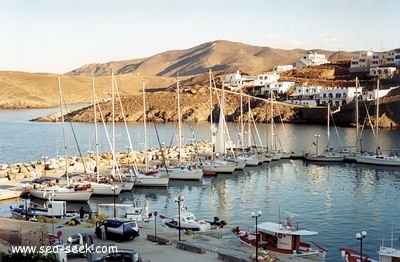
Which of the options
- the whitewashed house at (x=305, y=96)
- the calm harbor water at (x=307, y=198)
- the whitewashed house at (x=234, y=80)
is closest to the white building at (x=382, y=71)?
the whitewashed house at (x=305, y=96)

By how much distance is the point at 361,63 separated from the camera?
14362 centimetres

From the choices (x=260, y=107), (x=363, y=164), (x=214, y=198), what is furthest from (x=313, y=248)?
(x=260, y=107)

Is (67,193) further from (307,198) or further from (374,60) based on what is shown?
(374,60)

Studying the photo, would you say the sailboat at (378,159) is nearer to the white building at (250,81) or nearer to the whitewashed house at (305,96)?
the whitewashed house at (305,96)

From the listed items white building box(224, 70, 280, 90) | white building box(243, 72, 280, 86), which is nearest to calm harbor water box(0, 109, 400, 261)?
white building box(224, 70, 280, 90)

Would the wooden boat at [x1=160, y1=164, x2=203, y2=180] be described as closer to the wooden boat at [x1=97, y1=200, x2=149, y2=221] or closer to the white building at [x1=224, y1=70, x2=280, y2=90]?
the wooden boat at [x1=97, y1=200, x2=149, y2=221]

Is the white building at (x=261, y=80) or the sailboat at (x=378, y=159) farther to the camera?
the white building at (x=261, y=80)

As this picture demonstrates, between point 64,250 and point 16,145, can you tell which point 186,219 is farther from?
point 16,145

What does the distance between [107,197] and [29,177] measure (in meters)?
10.1

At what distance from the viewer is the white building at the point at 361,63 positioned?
14138 cm

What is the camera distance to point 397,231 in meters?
29.2

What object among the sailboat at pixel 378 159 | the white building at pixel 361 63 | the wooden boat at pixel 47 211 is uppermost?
A: the white building at pixel 361 63

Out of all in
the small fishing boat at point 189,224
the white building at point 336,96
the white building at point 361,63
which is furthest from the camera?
the white building at point 361,63

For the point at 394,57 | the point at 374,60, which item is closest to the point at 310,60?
the point at 374,60
